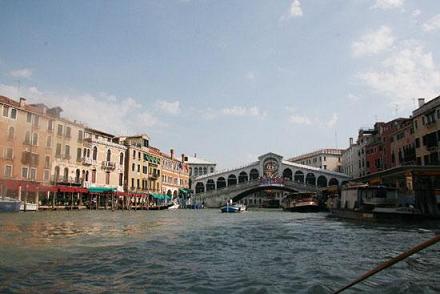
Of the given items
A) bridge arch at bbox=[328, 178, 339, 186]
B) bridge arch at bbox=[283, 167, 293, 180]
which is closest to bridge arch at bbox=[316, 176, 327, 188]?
bridge arch at bbox=[328, 178, 339, 186]

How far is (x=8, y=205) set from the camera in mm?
25953

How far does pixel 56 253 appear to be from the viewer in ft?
26.9

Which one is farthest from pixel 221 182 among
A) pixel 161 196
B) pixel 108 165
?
pixel 108 165

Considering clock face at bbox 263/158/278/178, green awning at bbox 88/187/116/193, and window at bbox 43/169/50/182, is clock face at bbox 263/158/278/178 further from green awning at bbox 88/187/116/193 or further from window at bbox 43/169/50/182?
window at bbox 43/169/50/182

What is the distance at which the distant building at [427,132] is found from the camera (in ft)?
99.9

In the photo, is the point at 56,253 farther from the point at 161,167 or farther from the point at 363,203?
the point at 161,167

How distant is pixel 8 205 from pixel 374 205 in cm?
2225

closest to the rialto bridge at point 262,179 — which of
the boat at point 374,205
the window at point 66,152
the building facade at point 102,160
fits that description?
the building facade at point 102,160

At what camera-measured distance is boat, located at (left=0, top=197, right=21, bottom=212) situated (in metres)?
25.7

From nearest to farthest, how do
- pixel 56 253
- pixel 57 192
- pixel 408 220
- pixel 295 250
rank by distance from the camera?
pixel 56 253 → pixel 295 250 → pixel 408 220 → pixel 57 192

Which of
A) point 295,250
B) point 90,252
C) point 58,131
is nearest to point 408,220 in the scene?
point 295,250

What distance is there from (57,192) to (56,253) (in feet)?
98.0

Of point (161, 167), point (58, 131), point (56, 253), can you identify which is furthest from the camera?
point (161, 167)

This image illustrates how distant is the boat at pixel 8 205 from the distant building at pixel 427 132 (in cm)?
3010
